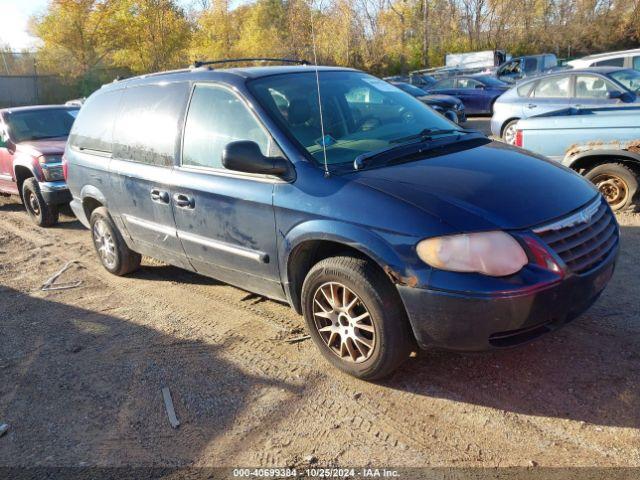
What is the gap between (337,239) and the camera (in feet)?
10.2

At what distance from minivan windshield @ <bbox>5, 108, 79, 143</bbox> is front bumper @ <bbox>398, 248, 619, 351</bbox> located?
8092 millimetres

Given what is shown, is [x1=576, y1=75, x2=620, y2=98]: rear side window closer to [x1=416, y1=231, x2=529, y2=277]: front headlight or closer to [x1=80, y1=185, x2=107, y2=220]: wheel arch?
[x1=416, y1=231, x2=529, y2=277]: front headlight

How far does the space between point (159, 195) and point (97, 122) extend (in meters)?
1.62

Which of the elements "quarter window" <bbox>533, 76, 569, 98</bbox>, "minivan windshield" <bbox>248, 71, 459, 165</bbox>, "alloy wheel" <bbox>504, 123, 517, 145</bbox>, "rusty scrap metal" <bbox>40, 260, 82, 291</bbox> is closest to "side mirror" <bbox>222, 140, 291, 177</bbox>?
"minivan windshield" <bbox>248, 71, 459, 165</bbox>

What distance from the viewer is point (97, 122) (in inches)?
213

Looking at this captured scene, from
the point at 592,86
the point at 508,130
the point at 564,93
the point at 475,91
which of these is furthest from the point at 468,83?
the point at 592,86

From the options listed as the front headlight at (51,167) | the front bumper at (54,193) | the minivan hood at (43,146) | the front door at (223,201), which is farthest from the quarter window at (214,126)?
the minivan hood at (43,146)

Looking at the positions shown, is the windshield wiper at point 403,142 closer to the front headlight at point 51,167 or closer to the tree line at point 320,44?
the front headlight at point 51,167

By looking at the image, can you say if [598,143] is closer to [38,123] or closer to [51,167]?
[51,167]

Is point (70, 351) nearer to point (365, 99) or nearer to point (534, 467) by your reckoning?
point (365, 99)

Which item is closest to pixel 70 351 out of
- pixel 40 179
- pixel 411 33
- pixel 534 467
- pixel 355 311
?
pixel 355 311

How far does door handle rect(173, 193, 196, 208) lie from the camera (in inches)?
159

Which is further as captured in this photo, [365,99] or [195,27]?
[195,27]

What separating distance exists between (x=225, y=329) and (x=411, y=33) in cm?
4442
